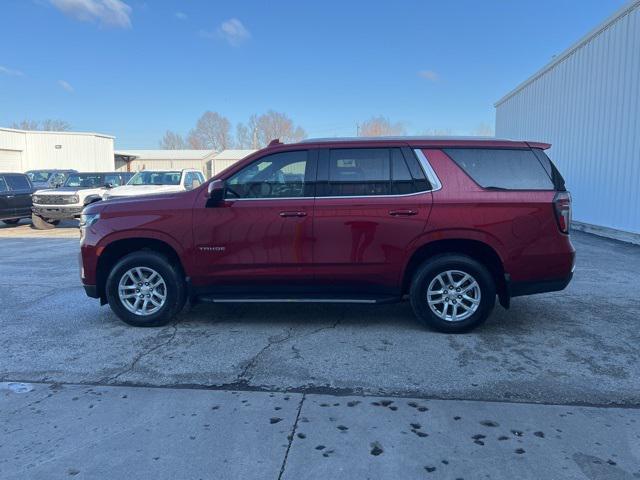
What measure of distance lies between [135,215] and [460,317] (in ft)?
11.6

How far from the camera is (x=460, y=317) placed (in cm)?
516

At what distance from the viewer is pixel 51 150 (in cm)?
3669

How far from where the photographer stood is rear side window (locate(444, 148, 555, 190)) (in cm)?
510

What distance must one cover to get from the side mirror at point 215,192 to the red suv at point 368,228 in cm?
1

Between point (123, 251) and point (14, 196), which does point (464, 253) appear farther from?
point (14, 196)

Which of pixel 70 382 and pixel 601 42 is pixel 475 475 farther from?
pixel 601 42

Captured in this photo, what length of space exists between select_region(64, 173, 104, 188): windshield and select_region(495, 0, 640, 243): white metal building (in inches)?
601

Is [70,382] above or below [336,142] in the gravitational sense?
below

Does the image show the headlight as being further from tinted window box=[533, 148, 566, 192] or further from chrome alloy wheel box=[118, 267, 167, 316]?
tinted window box=[533, 148, 566, 192]

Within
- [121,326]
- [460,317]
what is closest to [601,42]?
[460,317]

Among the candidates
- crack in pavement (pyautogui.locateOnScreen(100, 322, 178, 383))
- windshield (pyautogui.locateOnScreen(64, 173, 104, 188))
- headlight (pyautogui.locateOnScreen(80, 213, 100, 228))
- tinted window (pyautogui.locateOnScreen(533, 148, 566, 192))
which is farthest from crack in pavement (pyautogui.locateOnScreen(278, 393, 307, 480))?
windshield (pyautogui.locateOnScreen(64, 173, 104, 188))

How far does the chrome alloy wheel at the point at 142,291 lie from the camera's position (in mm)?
5399

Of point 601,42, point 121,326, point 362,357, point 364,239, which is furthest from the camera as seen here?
point 601,42

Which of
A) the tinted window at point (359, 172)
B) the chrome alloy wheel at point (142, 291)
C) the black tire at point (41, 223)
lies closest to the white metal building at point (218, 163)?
the black tire at point (41, 223)
